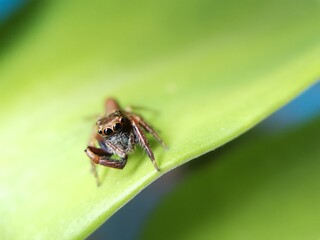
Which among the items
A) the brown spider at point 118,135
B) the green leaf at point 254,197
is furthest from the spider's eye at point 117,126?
the green leaf at point 254,197

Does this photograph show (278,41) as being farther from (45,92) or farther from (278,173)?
(45,92)

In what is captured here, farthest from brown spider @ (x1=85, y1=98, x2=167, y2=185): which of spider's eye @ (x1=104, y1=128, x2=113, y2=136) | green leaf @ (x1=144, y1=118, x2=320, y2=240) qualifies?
green leaf @ (x1=144, y1=118, x2=320, y2=240)

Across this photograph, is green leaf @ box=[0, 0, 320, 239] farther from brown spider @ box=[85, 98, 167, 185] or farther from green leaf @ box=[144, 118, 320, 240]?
green leaf @ box=[144, 118, 320, 240]

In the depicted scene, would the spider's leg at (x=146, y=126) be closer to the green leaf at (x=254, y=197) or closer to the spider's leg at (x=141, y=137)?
the spider's leg at (x=141, y=137)

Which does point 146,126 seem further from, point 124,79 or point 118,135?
point 124,79

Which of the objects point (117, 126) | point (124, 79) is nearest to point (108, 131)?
point (117, 126)
